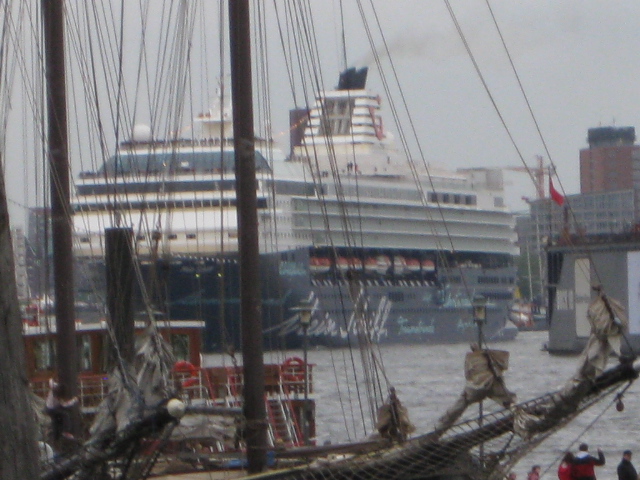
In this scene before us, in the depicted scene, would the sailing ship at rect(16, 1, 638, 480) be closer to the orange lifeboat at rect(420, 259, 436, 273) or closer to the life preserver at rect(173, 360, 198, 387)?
the life preserver at rect(173, 360, 198, 387)

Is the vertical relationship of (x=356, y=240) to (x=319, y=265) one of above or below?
above

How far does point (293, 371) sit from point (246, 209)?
8.52 meters

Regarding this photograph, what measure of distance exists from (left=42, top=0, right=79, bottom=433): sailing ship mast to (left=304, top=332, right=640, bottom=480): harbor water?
3.32 metres

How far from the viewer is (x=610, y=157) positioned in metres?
180

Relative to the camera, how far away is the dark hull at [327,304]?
62.2m

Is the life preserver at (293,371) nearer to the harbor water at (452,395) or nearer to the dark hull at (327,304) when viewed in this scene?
the harbor water at (452,395)

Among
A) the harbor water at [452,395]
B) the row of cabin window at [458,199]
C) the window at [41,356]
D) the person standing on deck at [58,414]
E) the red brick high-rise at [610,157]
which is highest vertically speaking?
the red brick high-rise at [610,157]

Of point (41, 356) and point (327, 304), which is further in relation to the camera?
point (327, 304)

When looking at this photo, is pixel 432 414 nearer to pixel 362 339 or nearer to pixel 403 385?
pixel 403 385

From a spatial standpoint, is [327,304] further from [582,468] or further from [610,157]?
[610,157]

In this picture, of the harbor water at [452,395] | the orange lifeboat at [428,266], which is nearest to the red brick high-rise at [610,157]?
the orange lifeboat at [428,266]

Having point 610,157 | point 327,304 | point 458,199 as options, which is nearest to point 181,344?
point 327,304

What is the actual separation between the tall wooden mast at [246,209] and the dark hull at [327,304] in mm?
37344

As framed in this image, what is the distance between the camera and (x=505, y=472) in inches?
513
